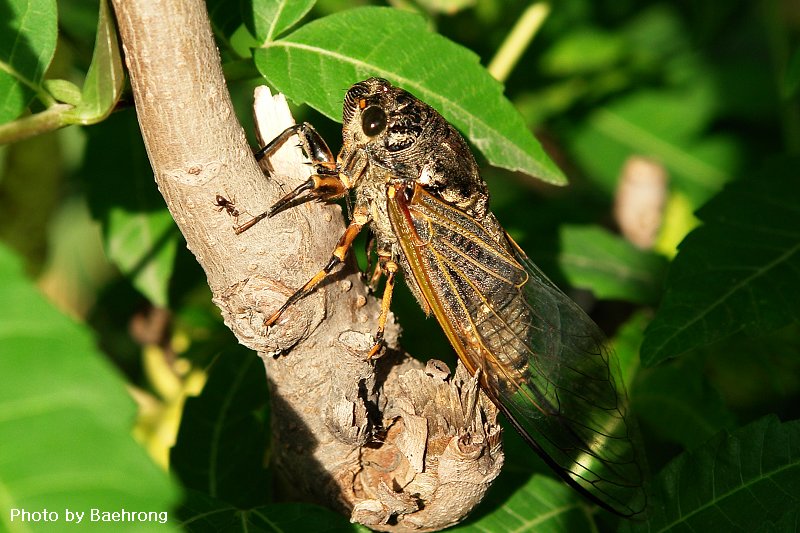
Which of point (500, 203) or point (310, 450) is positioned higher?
point (310, 450)

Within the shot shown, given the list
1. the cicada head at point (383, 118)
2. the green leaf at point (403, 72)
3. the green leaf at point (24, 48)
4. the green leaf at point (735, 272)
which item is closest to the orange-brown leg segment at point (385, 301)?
the cicada head at point (383, 118)

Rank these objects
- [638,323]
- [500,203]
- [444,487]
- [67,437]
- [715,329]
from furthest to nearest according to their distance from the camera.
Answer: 1. [500,203]
2. [638,323]
3. [715,329]
4. [444,487]
5. [67,437]

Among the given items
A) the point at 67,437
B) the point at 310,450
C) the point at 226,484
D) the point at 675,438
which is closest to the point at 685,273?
the point at 675,438

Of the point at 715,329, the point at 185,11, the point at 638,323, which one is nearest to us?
the point at 185,11

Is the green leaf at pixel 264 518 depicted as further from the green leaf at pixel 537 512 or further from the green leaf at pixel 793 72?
the green leaf at pixel 793 72

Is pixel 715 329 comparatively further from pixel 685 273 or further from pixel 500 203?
pixel 500 203

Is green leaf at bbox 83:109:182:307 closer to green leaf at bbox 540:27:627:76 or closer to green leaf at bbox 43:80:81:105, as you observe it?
green leaf at bbox 43:80:81:105

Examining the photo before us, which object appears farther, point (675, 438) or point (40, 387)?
point (675, 438)
